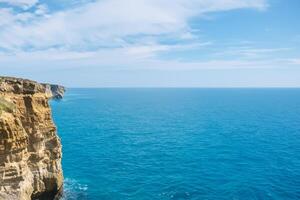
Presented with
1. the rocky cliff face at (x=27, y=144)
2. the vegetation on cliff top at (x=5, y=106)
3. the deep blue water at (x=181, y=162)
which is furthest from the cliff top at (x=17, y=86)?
the deep blue water at (x=181, y=162)

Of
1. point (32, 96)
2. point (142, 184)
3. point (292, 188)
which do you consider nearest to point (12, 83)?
point (32, 96)

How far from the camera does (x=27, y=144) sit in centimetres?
4212

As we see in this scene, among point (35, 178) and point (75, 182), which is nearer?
point (35, 178)

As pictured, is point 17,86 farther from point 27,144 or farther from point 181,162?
point 181,162

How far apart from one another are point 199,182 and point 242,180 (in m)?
7.75

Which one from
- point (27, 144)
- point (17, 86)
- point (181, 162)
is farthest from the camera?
point (181, 162)

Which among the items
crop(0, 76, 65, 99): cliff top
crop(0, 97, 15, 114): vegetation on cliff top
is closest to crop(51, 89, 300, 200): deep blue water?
crop(0, 76, 65, 99): cliff top

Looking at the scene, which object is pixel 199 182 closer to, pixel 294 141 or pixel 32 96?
pixel 32 96

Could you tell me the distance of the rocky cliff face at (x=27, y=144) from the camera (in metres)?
37.2

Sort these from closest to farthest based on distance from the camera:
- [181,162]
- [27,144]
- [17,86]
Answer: [27,144]
[17,86]
[181,162]

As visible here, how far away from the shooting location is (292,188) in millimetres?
56969

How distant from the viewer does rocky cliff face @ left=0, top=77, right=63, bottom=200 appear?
37.2 m

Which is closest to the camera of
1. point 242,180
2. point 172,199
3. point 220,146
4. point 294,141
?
point 172,199

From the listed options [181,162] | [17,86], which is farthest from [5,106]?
[181,162]
